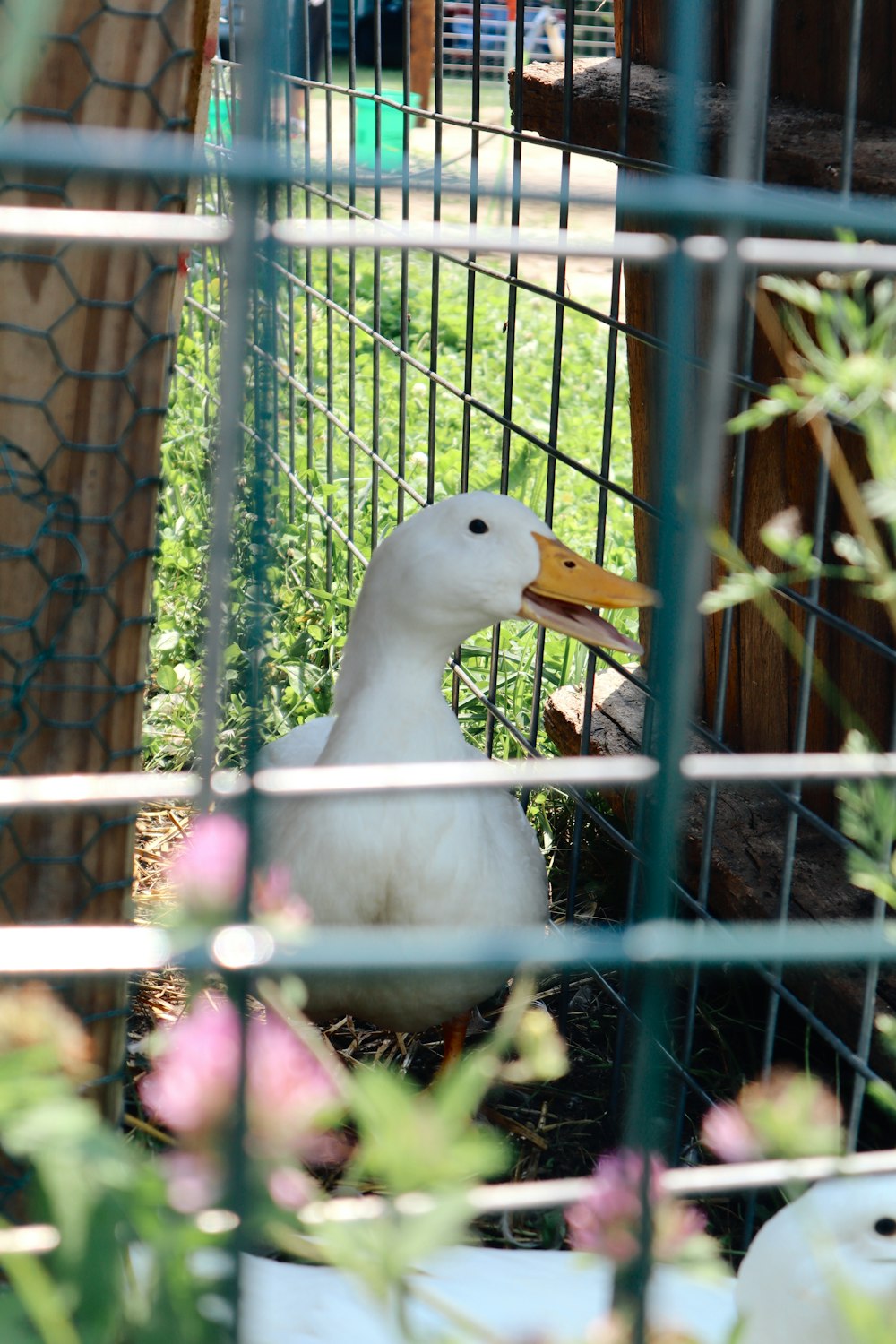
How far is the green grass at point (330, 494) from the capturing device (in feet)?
9.36

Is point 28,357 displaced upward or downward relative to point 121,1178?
upward

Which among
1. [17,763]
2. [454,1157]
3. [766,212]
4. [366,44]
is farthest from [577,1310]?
[366,44]

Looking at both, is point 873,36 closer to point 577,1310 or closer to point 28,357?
point 28,357

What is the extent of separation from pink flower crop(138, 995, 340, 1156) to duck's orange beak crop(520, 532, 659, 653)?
1.29 metres

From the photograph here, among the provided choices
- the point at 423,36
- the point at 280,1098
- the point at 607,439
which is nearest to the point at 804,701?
the point at 607,439

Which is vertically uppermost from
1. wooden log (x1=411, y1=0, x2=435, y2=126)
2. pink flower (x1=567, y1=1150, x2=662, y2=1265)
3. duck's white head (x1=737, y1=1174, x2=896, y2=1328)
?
wooden log (x1=411, y1=0, x2=435, y2=126)

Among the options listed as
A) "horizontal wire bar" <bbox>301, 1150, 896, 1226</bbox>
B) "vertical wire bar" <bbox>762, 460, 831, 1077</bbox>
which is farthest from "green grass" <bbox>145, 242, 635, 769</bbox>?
"horizontal wire bar" <bbox>301, 1150, 896, 1226</bbox>

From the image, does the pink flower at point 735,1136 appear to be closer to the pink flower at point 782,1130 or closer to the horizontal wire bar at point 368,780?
the pink flower at point 782,1130

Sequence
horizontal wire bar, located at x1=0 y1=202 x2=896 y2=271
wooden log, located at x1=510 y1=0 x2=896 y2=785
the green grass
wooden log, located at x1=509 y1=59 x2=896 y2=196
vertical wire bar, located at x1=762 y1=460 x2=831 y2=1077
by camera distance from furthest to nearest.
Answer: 1. the green grass
2. wooden log, located at x1=510 y1=0 x2=896 y2=785
3. wooden log, located at x1=509 y1=59 x2=896 y2=196
4. vertical wire bar, located at x1=762 y1=460 x2=831 y2=1077
5. horizontal wire bar, located at x1=0 y1=202 x2=896 y2=271

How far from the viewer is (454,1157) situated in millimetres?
587

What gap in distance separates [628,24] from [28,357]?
895 mm

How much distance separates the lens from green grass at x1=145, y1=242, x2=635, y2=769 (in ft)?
9.36

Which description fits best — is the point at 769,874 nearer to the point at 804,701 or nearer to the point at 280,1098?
the point at 804,701

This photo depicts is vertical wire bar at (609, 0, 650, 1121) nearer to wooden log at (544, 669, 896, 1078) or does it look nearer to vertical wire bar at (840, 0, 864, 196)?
wooden log at (544, 669, 896, 1078)
